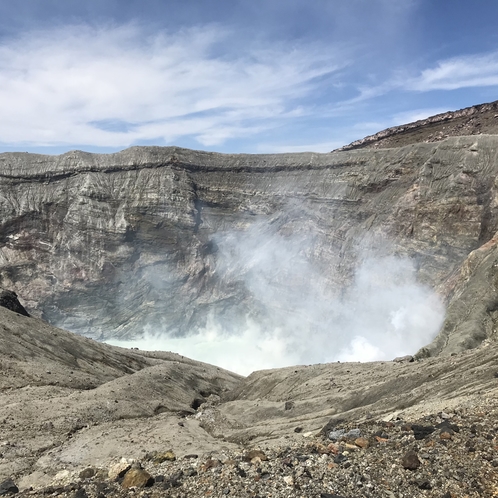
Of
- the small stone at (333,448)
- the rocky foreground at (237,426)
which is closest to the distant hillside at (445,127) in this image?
the rocky foreground at (237,426)

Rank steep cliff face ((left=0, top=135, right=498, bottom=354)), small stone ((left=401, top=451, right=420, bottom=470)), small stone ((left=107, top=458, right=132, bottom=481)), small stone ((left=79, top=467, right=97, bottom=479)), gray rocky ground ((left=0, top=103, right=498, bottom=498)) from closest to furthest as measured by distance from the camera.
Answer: small stone ((left=401, top=451, right=420, bottom=470)) → gray rocky ground ((left=0, top=103, right=498, bottom=498)) → small stone ((left=107, top=458, right=132, bottom=481)) → small stone ((left=79, top=467, right=97, bottom=479)) → steep cliff face ((left=0, top=135, right=498, bottom=354))

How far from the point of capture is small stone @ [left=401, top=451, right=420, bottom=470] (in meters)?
9.39

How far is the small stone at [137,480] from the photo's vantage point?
1066cm

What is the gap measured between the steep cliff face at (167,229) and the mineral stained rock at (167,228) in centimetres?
15

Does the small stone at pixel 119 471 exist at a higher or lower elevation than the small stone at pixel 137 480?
lower

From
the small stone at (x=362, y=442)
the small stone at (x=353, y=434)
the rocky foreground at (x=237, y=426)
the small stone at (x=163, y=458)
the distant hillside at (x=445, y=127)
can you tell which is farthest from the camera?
the distant hillside at (x=445, y=127)

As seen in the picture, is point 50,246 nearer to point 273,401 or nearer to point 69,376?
point 69,376

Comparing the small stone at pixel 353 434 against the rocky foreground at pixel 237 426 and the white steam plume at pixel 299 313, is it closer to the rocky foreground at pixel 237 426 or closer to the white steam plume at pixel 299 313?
the rocky foreground at pixel 237 426

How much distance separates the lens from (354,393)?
72.2ft

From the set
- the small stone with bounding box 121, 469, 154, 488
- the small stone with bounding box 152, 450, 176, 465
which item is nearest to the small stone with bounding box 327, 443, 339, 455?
the small stone with bounding box 121, 469, 154, 488

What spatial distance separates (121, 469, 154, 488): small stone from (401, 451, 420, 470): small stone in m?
5.40

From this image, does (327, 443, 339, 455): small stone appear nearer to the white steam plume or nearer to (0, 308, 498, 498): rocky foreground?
(0, 308, 498, 498): rocky foreground

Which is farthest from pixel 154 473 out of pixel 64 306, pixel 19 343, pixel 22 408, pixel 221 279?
pixel 64 306

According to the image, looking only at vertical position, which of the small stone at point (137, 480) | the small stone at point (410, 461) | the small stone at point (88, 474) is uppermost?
the small stone at point (410, 461)
